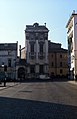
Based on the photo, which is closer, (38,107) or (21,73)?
(38,107)

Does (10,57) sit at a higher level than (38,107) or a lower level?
higher

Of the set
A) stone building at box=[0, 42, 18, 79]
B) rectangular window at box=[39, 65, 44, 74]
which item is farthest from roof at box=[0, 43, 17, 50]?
rectangular window at box=[39, 65, 44, 74]

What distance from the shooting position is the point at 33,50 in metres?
121

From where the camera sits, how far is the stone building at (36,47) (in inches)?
4668

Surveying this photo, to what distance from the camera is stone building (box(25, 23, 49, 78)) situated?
389 ft

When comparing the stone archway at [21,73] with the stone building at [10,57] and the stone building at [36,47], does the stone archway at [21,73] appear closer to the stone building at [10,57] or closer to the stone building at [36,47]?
the stone building at [10,57]

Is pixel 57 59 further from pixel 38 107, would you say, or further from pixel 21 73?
pixel 38 107

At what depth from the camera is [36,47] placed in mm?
120625

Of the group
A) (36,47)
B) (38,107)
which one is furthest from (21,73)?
(38,107)

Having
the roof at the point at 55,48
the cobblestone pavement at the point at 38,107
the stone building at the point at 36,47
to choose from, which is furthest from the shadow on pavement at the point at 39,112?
the roof at the point at 55,48

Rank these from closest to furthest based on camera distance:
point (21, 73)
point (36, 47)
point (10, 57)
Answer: point (10, 57) → point (21, 73) → point (36, 47)

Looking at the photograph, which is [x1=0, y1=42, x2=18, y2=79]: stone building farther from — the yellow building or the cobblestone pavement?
the cobblestone pavement

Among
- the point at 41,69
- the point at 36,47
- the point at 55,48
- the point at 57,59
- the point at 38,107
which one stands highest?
the point at 55,48

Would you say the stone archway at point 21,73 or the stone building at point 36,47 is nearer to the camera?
the stone archway at point 21,73
